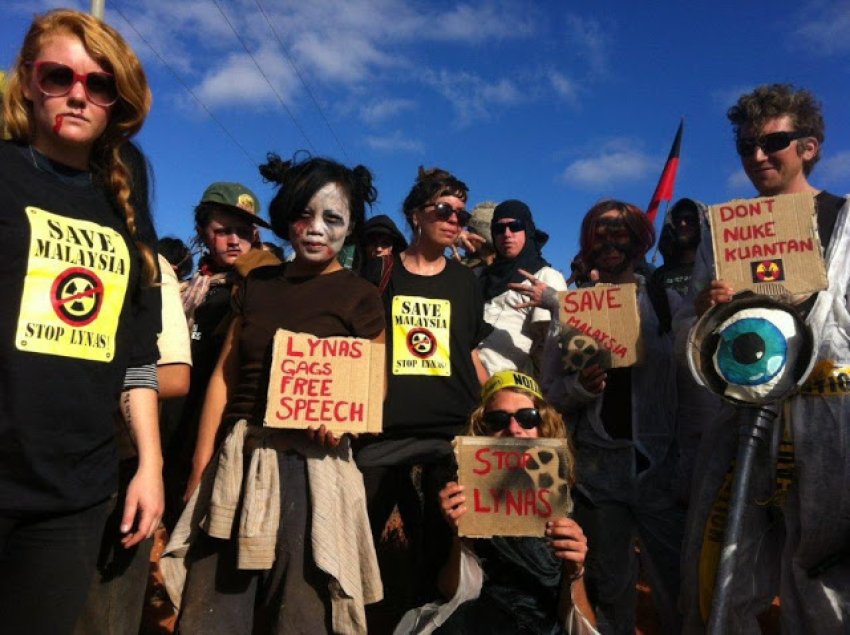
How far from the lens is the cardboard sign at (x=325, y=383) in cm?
254

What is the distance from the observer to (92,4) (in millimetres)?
8312

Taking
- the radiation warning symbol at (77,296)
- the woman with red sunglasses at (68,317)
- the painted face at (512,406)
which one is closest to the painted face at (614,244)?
the painted face at (512,406)

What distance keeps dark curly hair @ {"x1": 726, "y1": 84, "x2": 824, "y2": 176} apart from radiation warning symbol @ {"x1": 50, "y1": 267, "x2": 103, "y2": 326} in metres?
2.64

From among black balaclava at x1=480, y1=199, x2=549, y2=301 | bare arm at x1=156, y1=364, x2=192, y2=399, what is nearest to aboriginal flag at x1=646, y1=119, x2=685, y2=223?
black balaclava at x1=480, y1=199, x2=549, y2=301

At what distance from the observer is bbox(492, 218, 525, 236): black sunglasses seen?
15.3 feet

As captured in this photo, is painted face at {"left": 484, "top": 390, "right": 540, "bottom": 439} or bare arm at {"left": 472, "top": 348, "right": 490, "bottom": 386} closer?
painted face at {"left": 484, "top": 390, "right": 540, "bottom": 439}

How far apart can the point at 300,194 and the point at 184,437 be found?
4.39 feet

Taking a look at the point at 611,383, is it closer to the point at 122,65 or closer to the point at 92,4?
the point at 122,65

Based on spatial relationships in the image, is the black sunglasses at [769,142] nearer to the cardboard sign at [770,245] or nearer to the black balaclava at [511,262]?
the cardboard sign at [770,245]

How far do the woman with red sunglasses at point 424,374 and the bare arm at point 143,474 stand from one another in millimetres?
1388

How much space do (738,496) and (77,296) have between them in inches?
87.4

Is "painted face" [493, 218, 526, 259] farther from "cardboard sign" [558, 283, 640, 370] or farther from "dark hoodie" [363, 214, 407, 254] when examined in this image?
"cardboard sign" [558, 283, 640, 370]

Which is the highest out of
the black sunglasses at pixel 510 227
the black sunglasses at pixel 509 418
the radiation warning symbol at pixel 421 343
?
the black sunglasses at pixel 510 227

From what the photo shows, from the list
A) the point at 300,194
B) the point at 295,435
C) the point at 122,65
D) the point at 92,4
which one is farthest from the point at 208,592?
the point at 92,4
